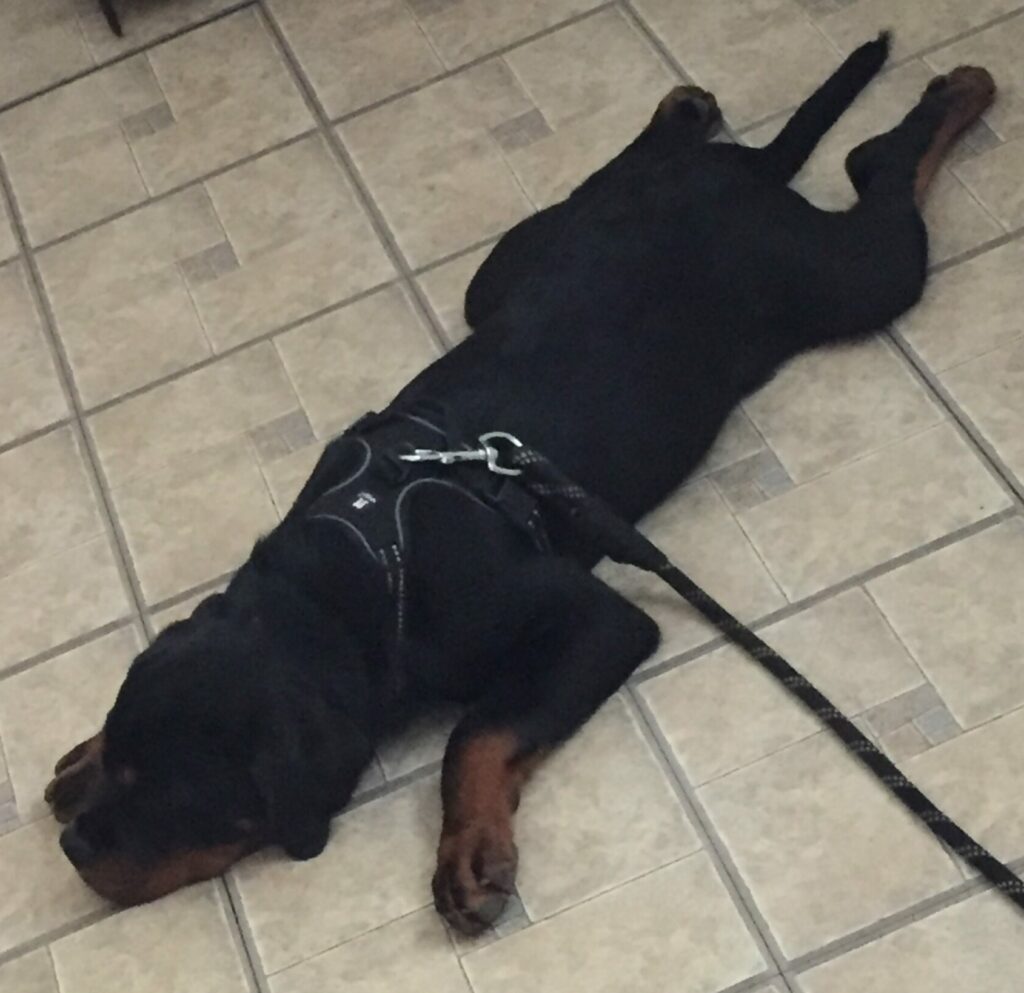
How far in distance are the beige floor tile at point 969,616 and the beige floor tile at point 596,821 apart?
323mm

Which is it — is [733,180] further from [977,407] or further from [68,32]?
[68,32]

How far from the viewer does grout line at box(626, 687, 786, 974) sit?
1.45 m

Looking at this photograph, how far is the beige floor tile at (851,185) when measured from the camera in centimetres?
193

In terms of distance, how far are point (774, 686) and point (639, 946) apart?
32cm

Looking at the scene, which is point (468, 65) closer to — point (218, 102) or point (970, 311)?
point (218, 102)

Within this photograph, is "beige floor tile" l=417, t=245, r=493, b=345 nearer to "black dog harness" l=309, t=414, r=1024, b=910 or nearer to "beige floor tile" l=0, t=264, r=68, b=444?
"black dog harness" l=309, t=414, r=1024, b=910

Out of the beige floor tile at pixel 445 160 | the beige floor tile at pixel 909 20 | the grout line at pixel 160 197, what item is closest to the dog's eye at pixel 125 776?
the beige floor tile at pixel 445 160

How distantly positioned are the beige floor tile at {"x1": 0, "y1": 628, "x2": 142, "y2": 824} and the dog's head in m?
0.24

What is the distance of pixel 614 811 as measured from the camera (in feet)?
5.10

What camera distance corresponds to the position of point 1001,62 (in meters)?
2.11

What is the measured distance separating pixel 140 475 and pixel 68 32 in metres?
1.12

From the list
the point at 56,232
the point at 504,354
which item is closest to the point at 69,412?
the point at 56,232

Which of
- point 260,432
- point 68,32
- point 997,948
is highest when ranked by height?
point 68,32

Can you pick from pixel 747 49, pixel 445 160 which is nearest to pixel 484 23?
pixel 445 160
